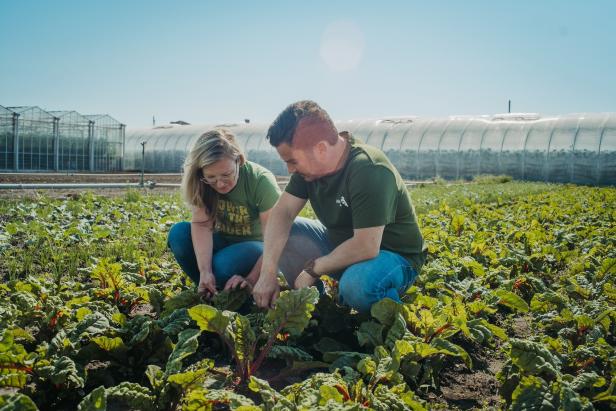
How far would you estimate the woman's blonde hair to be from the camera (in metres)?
2.93

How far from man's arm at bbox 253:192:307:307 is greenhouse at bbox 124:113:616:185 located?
21.1 m

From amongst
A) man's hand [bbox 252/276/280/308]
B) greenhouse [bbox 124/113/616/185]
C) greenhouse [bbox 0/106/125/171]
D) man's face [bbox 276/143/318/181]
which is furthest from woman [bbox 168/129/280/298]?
greenhouse [bbox 0/106/125/171]

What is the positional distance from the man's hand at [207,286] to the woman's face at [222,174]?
575mm

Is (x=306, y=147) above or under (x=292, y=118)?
under

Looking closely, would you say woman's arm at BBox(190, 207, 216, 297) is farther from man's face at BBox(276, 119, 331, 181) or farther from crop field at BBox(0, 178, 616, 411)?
man's face at BBox(276, 119, 331, 181)

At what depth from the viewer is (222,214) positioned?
3334 mm

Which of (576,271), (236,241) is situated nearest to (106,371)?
(236,241)

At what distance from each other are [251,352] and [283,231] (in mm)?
923

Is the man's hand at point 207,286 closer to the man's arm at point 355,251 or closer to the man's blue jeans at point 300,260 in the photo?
the man's blue jeans at point 300,260

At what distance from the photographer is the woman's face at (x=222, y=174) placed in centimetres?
295

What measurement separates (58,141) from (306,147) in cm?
2780

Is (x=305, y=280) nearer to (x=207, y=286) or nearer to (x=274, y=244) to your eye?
(x=274, y=244)

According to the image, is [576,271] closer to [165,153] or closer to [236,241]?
[236,241]

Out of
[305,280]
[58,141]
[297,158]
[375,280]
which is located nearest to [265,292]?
[305,280]
